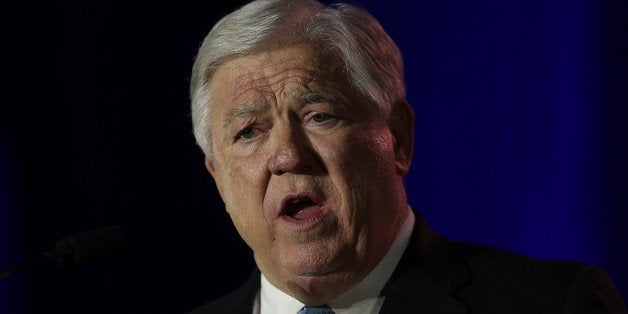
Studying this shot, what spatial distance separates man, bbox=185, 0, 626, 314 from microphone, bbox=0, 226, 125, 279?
31 centimetres

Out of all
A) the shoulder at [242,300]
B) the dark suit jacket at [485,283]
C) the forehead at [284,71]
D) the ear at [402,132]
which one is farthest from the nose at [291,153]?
the shoulder at [242,300]

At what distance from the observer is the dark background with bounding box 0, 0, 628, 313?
9.59 feet

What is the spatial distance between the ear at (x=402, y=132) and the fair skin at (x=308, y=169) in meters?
0.01

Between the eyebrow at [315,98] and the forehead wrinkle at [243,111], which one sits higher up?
the eyebrow at [315,98]

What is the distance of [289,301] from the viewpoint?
243cm

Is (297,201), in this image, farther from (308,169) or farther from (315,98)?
(315,98)

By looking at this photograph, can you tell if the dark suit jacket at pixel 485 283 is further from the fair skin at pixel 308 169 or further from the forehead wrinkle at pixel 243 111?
the forehead wrinkle at pixel 243 111

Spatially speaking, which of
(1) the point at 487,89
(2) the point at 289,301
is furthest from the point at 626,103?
(2) the point at 289,301

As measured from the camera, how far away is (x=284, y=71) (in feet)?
7.61

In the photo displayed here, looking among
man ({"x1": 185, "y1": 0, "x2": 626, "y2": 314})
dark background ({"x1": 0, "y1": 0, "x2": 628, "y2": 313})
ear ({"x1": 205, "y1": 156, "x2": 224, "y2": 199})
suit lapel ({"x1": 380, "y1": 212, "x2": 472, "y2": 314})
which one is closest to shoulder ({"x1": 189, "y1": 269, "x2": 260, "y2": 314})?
man ({"x1": 185, "y1": 0, "x2": 626, "y2": 314})

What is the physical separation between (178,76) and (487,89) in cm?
112

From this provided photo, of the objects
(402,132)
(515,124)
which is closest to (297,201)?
(402,132)

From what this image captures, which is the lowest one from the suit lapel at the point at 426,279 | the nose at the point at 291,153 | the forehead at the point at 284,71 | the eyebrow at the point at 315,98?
the suit lapel at the point at 426,279

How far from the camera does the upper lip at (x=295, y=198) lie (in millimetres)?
2227
